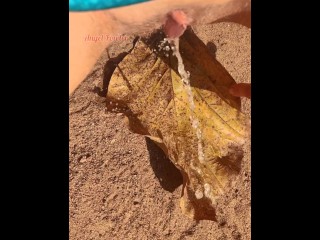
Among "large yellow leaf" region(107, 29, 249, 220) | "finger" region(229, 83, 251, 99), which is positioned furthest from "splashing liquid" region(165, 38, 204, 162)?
"finger" region(229, 83, 251, 99)

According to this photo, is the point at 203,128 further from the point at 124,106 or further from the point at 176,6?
the point at 176,6

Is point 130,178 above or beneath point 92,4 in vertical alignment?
beneath

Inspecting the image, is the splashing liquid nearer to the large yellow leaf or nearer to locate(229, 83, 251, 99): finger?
the large yellow leaf

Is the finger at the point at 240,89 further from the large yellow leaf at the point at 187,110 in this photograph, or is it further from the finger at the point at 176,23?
the finger at the point at 176,23

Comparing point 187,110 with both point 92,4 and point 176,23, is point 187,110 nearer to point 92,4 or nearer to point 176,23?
point 176,23

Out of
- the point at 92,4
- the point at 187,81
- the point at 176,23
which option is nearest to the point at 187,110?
the point at 187,81

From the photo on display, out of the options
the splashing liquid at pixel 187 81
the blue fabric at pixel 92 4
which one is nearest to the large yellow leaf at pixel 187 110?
the splashing liquid at pixel 187 81

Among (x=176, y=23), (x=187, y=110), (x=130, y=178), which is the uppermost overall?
(x=176, y=23)
